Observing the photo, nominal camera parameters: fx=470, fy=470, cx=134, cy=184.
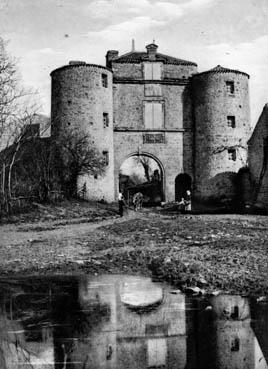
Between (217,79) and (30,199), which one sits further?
(217,79)

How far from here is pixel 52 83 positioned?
3472 centimetres

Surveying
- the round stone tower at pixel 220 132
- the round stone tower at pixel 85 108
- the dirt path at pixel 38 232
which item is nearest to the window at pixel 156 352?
the dirt path at pixel 38 232

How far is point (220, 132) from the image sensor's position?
116 ft

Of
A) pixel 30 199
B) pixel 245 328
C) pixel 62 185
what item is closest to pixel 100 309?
pixel 245 328

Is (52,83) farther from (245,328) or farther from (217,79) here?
(245,328)

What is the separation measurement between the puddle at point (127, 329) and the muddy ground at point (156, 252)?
3.02 feet

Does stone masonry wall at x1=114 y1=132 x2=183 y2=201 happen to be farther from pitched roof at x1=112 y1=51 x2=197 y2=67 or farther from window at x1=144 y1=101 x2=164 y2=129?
pitched roof at x1=112 y1=51 x2=197 y2=67

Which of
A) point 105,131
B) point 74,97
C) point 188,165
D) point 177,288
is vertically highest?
point 74,97

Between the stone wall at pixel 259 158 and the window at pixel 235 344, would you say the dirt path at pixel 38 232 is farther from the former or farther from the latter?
the stone wall at pixel 259 158

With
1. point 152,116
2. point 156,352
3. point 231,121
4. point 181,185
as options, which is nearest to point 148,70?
point 152,116

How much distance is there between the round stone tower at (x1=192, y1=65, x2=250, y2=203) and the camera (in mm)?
35156

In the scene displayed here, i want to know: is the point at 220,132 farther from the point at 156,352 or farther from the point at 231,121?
the point at 156,352

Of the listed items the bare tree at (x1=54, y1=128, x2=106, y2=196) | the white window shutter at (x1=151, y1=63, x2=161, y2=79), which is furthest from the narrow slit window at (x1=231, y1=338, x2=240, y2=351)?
the white window shutter at (x1=151, y1=63, x2=161, y2=79)

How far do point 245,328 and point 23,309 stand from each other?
3.29 m
